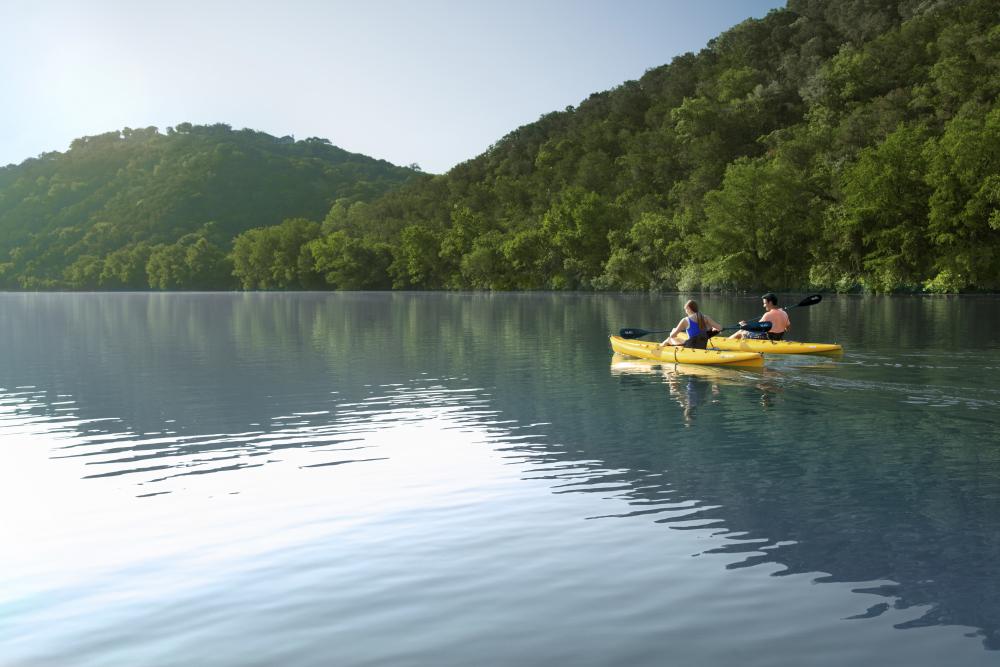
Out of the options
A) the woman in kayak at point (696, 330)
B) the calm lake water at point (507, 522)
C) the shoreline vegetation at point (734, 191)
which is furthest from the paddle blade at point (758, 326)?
the shoreline vegetation at point (734, 191)

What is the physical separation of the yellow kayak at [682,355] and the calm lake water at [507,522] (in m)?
0.89

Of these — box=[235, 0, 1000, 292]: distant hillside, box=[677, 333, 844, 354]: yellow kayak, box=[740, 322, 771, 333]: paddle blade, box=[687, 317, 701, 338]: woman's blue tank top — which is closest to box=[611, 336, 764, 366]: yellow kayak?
box=[687, 317, 701, 338]: woman's blue tank top

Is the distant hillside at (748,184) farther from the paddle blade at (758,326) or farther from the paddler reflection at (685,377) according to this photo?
the paddler reflection at (685,377)

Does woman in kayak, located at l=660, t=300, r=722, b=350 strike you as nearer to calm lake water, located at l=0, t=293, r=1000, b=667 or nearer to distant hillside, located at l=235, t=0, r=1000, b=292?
calm lake water, located at l=0, t=293, r=1000, b=667

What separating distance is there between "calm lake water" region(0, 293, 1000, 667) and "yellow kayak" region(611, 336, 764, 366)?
889mm

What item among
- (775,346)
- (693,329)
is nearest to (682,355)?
(693,329)

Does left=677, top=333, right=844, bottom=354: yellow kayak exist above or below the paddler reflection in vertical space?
above

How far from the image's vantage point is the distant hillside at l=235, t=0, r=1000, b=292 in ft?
244

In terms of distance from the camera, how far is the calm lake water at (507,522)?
6629 mm

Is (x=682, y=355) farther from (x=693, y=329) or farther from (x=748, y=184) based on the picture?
(x=748, y=184)

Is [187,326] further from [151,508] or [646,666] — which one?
[646,666]

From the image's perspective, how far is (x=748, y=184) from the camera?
8925 cm

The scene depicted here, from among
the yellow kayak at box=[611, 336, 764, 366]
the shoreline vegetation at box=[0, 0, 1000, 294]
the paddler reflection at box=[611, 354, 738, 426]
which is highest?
the shoreline vegetation at box=[0, 0, 1000, 294]

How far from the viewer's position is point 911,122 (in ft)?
285
